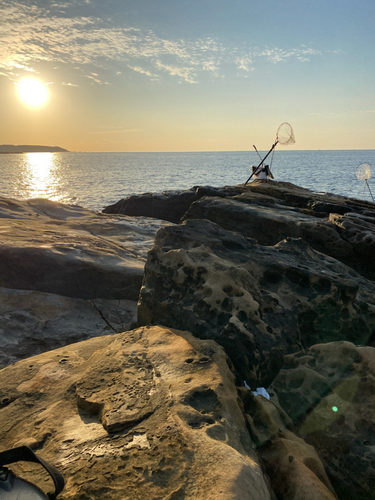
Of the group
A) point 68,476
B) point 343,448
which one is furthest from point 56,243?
point 343,448

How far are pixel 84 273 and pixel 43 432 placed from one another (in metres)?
3.02

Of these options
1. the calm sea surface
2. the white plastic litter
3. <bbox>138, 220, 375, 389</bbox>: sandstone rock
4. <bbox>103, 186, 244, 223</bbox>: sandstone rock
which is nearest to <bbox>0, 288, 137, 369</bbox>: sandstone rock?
<bbox>138, 220, 375, 389</bbox>: sandstone rock

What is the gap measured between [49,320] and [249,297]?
2.55 meters

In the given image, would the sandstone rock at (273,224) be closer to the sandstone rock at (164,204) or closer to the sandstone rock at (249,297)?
the sandstone rock at (249,297)

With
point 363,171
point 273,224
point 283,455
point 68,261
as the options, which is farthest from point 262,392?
point 363,171

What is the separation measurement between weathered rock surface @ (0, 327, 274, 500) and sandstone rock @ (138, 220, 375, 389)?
0.28m

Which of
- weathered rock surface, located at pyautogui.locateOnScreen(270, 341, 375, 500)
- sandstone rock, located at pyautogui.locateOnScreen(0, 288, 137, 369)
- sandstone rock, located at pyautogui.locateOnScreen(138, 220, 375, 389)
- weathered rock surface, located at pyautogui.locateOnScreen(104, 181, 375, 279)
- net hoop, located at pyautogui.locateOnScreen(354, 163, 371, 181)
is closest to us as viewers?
weathered rock surface, located at pyautogui.locateOnScreen(270, 341, 375, 500)

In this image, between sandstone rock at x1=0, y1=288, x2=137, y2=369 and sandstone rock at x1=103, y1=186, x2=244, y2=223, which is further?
sandstone rock at x1=103, y1=186, x2=244, y2=223

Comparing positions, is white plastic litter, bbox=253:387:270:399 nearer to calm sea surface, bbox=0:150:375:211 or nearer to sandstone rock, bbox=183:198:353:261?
sandstone rock, bbox=183:198:353:261

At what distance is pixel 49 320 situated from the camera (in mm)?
4031

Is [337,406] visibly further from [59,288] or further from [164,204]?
[164,204]

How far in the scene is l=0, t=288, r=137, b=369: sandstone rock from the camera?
3607mm

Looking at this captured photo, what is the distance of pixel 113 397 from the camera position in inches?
75.9

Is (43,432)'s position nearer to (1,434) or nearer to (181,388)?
(1,434)
